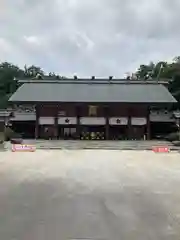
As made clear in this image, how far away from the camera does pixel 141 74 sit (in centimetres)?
7181

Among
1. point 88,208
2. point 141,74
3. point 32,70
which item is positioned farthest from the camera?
point 32,70

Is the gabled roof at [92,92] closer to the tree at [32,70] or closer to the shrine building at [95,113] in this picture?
the shrine building at [95,113]

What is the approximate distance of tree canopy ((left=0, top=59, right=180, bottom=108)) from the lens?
179ft

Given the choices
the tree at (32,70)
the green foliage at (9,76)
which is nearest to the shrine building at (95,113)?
the green foliage at (9,76)

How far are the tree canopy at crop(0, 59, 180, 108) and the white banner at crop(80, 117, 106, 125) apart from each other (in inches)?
460

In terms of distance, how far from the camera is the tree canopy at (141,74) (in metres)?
54.5

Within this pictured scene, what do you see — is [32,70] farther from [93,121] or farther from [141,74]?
[93,121]

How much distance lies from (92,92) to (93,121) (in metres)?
3.70

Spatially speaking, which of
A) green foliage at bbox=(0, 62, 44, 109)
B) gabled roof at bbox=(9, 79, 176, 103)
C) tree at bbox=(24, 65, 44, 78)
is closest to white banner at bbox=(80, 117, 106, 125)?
gabled roof at bbox=(9, 79, 176, 103)

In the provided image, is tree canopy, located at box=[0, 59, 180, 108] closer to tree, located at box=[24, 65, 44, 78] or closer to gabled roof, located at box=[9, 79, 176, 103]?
tree, located at box=[24, 65, 44, 78]

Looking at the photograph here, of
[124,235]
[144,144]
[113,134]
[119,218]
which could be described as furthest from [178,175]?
[113,134]

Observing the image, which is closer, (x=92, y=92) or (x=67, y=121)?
(x=67, y=121)

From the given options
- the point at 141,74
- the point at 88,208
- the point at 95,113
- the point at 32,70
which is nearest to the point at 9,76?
the point at 32,70

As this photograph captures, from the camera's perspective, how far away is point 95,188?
10734 millimetres
